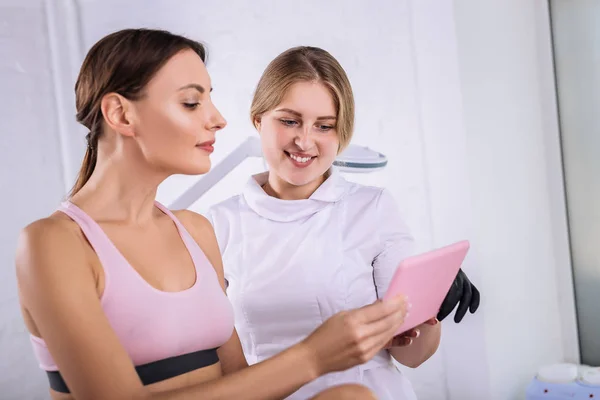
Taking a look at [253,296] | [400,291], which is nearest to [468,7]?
[253,296]

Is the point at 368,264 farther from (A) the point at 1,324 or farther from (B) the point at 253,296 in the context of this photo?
(A) the point at 1,324

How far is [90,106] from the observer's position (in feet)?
3.82

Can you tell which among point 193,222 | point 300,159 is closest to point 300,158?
point 300,159

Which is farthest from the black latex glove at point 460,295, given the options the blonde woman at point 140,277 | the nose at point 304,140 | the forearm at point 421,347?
the blonde woman at point 140,277

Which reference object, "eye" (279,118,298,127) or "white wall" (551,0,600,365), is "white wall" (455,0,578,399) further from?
"eye" (279,118,298,127)

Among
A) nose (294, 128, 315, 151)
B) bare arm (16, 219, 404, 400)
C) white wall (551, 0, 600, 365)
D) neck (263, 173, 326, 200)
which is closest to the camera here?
bare arm (16, 219, 404, 400)

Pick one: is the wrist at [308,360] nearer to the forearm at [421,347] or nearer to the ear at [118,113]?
the ear at [118,113]

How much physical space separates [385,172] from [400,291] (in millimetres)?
1750

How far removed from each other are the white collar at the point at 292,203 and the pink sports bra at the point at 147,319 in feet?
1.83

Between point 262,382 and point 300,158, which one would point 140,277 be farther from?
point 300,158

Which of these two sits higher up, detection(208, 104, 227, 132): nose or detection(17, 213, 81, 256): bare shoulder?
detection(208, 104, 227, 132): nose

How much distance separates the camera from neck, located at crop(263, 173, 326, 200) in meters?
1.73

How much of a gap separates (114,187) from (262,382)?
398mm

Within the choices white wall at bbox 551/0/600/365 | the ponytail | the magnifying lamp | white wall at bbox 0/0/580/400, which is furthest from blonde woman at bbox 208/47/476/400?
white wall at bbox 551/0/600/365
